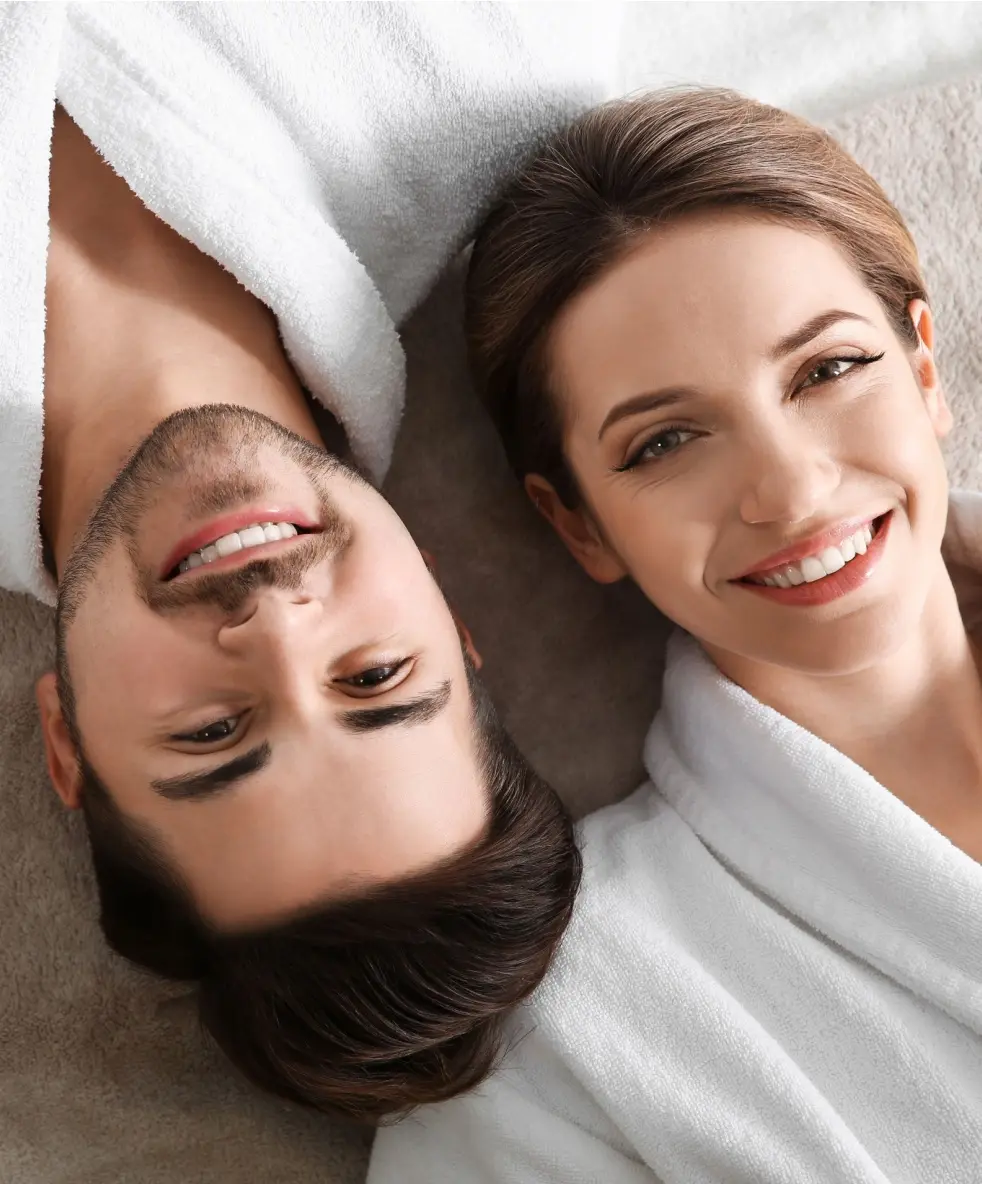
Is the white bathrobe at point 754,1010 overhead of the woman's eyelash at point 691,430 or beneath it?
beneath

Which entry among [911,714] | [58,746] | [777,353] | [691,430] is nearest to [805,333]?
[777,353]

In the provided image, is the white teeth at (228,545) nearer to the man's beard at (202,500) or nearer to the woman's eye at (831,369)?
the man's beard at (202,500)

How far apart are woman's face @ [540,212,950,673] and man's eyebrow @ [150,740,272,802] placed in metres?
0.42

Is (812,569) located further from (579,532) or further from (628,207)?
(628,207)

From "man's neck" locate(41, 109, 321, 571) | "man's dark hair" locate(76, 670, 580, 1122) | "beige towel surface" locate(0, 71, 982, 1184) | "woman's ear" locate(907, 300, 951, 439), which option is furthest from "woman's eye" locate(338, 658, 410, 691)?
"woman's ear" locate(907, 300, 951, 439)

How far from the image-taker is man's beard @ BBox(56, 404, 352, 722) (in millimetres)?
972

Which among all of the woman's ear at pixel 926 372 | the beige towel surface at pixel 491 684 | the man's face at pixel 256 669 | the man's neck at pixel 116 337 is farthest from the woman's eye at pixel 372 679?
the woman's ear at pixel 926 372

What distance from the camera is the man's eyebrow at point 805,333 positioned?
1.08 m

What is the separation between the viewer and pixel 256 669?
0.97 metres

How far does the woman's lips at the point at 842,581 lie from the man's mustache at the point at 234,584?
0.45 metres

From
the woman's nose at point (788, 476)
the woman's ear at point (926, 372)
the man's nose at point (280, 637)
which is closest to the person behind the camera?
the man's nose at point (280, 637)

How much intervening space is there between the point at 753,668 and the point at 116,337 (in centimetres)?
72

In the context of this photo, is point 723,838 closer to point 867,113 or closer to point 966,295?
point 966,295

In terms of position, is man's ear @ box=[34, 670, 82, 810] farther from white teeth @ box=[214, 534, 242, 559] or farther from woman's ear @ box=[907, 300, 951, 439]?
woman's ear @ box=[907, 300, 951, 439]
